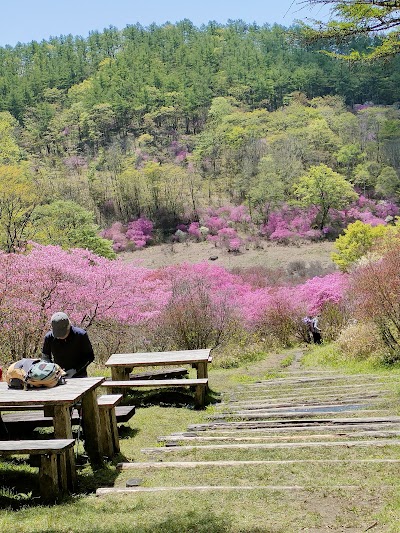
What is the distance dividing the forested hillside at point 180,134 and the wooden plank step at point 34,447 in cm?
1967

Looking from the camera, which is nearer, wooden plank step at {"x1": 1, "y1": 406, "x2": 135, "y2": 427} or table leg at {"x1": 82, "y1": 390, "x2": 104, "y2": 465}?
table leg at {"x1": 82, "y1": 390, "x2": 104, "y2": 465}

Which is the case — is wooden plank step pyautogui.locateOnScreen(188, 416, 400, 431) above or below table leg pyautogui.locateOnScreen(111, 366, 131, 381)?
below

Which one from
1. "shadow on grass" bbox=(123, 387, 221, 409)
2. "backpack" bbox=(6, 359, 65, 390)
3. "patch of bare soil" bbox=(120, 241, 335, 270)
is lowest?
"shadow on grass" bbox=(123, 387, 221, 409)

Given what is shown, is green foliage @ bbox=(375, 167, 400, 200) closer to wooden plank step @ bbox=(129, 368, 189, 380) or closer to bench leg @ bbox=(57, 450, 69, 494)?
wooden plank step @ bbox=(129, 368, 189, 380)

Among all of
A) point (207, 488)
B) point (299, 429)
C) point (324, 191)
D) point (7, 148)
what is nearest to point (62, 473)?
point (207, 488)

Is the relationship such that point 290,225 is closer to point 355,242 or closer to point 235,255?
point 235,255

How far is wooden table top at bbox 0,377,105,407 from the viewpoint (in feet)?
14.9

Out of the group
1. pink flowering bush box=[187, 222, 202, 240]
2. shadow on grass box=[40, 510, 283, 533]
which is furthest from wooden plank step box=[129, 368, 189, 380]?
pink flowering bush box=[187, 222, 202, 240]

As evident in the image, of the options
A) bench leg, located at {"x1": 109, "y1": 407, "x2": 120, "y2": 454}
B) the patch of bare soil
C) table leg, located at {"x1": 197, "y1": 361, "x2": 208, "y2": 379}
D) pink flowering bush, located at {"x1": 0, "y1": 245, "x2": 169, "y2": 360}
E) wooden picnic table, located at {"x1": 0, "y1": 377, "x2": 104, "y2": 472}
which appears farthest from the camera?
the patch of bare soil

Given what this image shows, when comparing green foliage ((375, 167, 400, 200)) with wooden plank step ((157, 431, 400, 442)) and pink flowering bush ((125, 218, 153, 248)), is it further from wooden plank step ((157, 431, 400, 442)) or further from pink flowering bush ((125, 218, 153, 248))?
wooden plank step ((157, 431, 400, 442))

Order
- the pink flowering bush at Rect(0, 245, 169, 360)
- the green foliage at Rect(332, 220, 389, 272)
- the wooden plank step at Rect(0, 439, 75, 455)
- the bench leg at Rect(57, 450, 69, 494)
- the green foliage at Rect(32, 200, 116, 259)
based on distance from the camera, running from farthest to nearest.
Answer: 1. the green foliage at Rect(332, 220, 389, 272)
2. the green foliage at Rect(32, 200, 116, 259)
3. the pink flowering bush at Rect(0, 245, 169, 360)
4. the bench leg at Rect(57, 450, 69, 494)
5. the wooden plank step at Rect(0, 439, 75, 455)

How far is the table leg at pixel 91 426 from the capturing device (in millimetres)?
5305

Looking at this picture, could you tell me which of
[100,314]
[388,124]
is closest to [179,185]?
[388,124]

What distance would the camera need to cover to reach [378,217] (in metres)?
55.8
